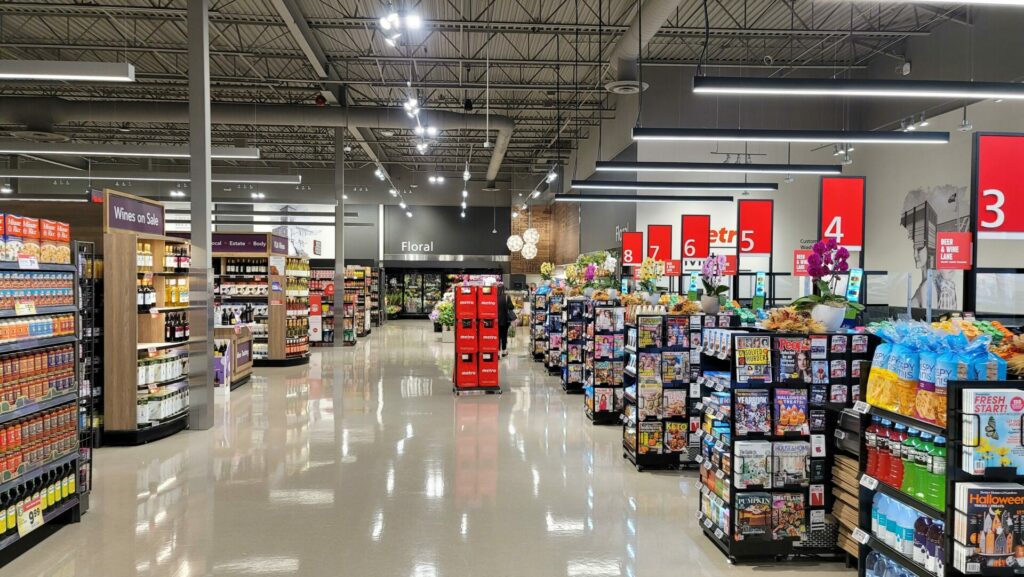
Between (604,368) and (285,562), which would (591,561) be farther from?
(604,368)

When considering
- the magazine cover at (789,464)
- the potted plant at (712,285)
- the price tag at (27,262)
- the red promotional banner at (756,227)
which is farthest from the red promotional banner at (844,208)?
the price tag at (27,262)

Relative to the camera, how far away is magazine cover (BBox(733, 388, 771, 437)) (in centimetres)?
415

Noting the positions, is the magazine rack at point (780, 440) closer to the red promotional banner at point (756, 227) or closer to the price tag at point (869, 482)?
the price tag at point (869, 482)

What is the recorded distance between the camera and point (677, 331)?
6.26 metres

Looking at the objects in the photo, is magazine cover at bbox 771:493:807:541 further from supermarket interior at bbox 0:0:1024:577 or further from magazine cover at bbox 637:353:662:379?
magazine cover at bbox 637:353:662:379

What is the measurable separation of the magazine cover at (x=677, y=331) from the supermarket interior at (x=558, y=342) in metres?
0.04

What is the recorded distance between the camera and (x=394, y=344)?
62.7 ft

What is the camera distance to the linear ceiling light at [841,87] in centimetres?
604

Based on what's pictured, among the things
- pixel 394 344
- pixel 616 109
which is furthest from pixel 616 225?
pixel 394 344

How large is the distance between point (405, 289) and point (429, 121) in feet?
58.1

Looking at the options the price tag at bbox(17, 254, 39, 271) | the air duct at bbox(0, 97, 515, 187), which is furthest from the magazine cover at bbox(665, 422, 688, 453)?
the air duct at bbox(0, 97, 515, 187)

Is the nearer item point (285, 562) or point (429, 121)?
point (285, 562)

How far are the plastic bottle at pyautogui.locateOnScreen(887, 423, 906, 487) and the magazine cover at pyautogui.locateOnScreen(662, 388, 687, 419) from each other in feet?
10.1

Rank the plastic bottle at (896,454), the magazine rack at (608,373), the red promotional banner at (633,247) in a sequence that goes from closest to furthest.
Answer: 1. the plastic bottle at (896,454)
2. the magazine rack at (608,373)
3. the red promotional banner at (633,247)
